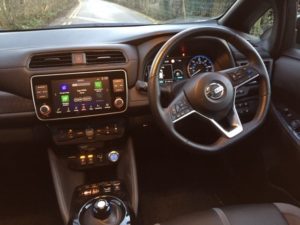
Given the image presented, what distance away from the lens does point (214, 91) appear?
1380 millimetres

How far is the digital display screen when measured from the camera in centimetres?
153

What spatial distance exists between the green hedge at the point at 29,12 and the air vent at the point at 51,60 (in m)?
0.41

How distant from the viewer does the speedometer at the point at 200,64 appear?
5.68ft

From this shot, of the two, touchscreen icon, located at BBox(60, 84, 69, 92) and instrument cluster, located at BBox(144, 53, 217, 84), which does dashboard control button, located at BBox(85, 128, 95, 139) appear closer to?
touchscreen icon, located at BBox(60, 84, 69, 92)

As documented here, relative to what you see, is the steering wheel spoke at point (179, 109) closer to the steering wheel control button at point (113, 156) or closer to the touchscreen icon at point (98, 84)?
the touchscreen icon at point (98, 84)

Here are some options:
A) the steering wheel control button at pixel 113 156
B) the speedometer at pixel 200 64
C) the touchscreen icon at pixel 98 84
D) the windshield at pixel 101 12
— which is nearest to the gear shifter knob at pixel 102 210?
the steering wheel control button at pixel 113 156

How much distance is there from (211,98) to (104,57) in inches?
19.2

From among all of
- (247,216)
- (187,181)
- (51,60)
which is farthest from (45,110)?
(187,181)

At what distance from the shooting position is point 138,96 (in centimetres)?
164

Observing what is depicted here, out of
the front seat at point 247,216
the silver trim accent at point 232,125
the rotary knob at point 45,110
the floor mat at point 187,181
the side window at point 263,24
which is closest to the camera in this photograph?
the front seat at point 247,216

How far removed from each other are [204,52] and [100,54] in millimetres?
469

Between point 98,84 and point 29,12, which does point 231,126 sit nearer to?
point 98,84

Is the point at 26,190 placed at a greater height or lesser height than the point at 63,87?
lesser

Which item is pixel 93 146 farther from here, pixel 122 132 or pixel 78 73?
pixel 78 73
